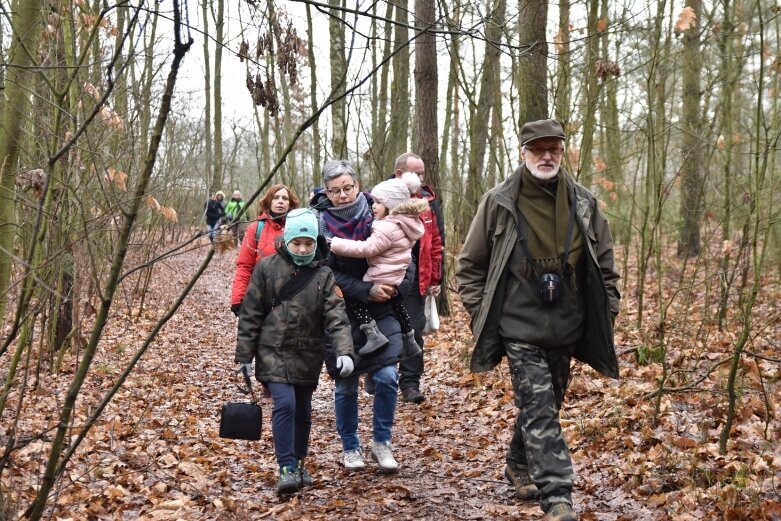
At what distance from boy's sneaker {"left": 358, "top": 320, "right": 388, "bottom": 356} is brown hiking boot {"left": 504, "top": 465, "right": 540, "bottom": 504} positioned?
1.20m

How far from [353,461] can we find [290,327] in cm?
118

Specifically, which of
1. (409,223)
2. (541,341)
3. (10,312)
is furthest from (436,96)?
(541,341)

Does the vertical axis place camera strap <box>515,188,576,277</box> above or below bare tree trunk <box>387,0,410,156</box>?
below

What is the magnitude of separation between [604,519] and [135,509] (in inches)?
118

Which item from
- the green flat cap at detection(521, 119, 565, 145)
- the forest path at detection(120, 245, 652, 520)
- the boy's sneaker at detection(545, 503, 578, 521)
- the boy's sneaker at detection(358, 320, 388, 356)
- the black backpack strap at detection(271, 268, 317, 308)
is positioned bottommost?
the forest path at detection(120, 245, 652, 520)

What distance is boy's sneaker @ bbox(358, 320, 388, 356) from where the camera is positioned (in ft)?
16.3

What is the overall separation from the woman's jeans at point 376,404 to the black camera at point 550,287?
5.09 ft

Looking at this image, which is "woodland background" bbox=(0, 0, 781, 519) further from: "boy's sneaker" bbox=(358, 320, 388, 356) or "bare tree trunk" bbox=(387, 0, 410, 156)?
"bare tree trunk" bbox=(387, 0, 410, 156)

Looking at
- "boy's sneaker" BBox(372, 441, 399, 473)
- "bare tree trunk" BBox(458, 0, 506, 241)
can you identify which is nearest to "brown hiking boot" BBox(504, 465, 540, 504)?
"boy's sneaker" BBox(372, 441, 399, 473)

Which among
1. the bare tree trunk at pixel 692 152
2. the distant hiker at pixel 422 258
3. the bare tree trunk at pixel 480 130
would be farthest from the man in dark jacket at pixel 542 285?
the bare tree trunk at pixel 692 152

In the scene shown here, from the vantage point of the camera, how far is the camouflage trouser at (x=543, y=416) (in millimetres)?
3824

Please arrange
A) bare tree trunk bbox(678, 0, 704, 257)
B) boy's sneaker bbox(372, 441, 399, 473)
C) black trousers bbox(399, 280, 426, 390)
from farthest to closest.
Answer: bare tree trunk bbox(678, 0, 704, 257), black trousers bbox(399, 280, 426, 390), boy's sneaker bbox(372, 441, 399, 473)

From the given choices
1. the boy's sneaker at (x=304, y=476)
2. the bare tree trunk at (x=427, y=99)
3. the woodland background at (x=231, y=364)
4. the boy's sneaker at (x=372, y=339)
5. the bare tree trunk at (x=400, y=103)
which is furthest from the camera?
the bare tree trunk at (x=400, y=103)

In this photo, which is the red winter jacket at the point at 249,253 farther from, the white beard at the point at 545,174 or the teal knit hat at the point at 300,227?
the white beard at the point at 545,174
